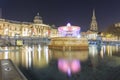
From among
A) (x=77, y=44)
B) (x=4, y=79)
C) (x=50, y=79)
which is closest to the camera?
(x=4, y=79)

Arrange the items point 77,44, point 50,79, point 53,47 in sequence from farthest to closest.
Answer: point 53,47 → point 77,44 → point 50,79

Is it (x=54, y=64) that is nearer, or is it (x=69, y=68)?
(x=69, y=68)

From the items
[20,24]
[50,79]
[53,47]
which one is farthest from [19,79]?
[20,24]

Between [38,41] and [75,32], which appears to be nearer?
[75,32]

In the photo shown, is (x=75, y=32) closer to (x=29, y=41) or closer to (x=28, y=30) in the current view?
(x=29, y=41)

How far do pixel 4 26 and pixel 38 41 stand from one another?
89.6 feet

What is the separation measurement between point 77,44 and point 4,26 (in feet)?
294

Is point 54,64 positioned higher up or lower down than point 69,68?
higher up

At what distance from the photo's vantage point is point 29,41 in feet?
525

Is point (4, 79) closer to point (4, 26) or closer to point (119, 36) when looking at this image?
point (4, 26)

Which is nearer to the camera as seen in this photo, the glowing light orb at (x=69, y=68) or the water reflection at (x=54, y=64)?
the water reflection at (x=54, y=64)

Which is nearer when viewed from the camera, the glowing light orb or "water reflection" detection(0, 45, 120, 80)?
"water reflection" detection(0, 45, 120, 80)

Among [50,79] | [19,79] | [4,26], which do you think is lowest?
[50,79]

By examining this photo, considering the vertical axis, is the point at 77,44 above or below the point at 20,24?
below
